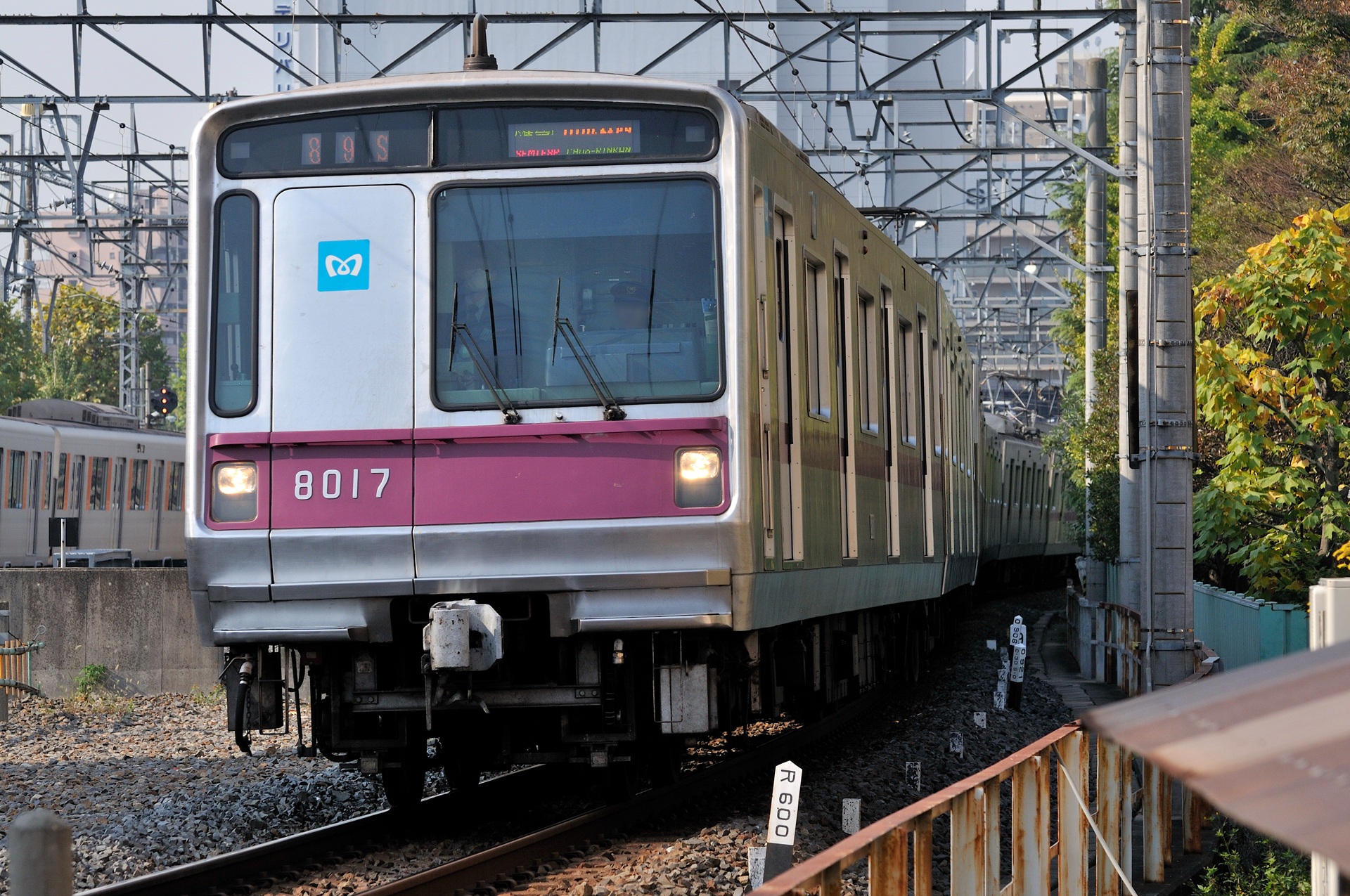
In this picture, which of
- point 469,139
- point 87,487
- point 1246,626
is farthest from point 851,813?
point 87,487

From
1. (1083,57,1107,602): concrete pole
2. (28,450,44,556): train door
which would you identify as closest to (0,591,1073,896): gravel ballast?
(1083,57,1107,602): concrete pole

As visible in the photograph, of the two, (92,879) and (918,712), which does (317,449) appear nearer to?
(92,879)

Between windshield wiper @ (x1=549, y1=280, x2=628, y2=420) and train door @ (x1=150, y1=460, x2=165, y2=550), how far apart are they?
81.6 feet

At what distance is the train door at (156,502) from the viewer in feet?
102

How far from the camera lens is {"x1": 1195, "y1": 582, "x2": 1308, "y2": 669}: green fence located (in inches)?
480

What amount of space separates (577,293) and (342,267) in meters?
1.04

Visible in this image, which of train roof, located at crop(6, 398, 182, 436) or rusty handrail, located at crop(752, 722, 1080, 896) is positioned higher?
train roof, located at crop(6, 398, 182, 436)

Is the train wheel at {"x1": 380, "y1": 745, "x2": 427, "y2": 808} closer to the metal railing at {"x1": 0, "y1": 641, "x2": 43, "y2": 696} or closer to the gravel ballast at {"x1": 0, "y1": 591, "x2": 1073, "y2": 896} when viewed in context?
the gravel ballast at {"x1": 0, "y1": 591, "x2": 1073, "y2": 896}

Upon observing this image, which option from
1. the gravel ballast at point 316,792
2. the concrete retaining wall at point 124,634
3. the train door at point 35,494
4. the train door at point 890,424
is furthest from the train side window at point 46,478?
the train door at point 890,424

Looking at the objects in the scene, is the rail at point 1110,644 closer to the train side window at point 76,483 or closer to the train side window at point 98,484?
the train side window at point 76,483

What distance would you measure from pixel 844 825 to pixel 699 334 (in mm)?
2248

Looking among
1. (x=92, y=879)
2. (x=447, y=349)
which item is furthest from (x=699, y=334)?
(x=92, y=879)

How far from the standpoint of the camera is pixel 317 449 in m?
7.61

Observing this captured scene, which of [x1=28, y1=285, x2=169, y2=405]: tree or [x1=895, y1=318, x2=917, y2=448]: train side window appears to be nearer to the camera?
[x1=895, y1=318, x2=917, y2=448]: train side window
